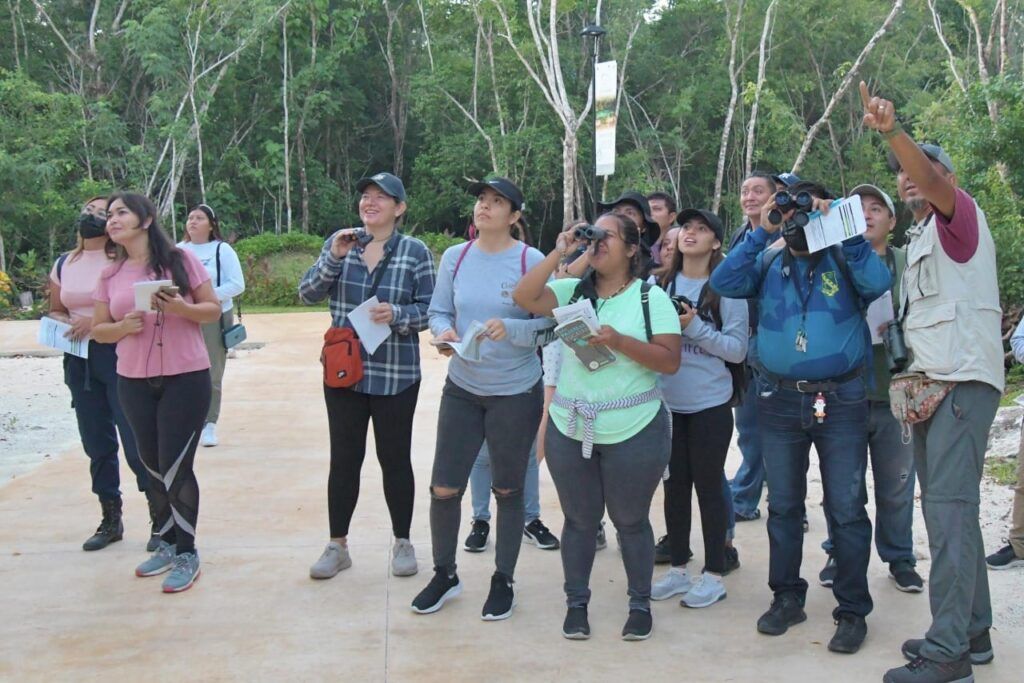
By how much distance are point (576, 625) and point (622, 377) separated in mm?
1036

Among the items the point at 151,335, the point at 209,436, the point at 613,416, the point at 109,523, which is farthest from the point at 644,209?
the point at 209,436

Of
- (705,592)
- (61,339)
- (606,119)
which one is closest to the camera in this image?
(705,592)

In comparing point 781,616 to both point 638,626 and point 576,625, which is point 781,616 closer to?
point 638,626

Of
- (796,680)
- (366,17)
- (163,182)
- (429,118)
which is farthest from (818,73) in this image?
(796,680)

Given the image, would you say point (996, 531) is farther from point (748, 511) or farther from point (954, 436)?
point (954, 436)

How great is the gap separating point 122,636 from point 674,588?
7.85 feet

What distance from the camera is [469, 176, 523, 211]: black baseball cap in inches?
170

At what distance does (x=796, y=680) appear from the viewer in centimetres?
360

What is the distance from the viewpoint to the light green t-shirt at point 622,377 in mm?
3873

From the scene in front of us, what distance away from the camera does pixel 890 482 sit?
4.40 meters

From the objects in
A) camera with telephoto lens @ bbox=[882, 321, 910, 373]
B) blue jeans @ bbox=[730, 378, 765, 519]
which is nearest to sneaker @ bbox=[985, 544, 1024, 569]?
blue jeans @ bbox=[730, 378, 765, 519]

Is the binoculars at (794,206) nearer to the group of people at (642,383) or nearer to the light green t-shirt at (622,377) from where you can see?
the group of people at (642,383)

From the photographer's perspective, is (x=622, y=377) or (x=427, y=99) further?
(x=427, y=99)

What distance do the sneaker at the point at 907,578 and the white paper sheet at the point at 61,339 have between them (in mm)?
4147
